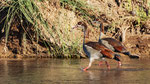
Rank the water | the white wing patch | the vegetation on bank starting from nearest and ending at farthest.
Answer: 1. the water
2. the white wing patch
3. the vegetation on bank

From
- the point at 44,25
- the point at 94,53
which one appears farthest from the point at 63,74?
the point at 44,25

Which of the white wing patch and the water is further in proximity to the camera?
the white wing patch

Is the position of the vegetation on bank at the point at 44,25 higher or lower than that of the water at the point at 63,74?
higher

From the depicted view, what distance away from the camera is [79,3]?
14.4 meters

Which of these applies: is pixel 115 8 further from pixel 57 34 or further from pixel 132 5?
pixel 57 34

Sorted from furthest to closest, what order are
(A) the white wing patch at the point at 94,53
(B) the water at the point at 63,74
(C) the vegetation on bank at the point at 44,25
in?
(C) the vegetation on bank at the point at 44,25 < (A) the white wing patch at the point at 94,53 < (B) the water at the point at 63,74

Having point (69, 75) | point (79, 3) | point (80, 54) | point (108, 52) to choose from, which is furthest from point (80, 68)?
point (79, 3)

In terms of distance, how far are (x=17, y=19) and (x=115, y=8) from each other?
5.18m

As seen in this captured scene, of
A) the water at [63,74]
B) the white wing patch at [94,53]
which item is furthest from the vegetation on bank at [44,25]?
the white wing patch at [94,53]

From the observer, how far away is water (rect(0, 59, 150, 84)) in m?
8.38

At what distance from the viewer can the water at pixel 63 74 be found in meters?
8.38

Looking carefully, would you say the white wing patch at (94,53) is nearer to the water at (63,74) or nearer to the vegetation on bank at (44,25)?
the water at (63,74)

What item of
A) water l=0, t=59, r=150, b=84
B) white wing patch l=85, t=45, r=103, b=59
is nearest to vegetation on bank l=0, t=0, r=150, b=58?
water l=0, t=59, r=150, b=84

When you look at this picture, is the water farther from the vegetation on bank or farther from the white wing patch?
the vegetation on bank
